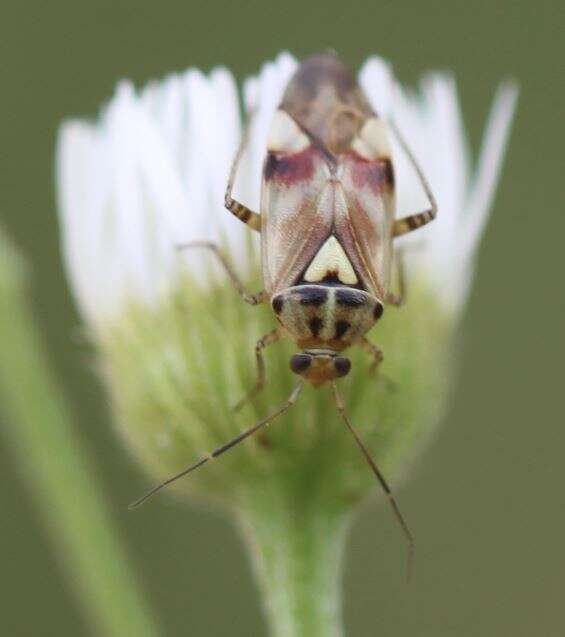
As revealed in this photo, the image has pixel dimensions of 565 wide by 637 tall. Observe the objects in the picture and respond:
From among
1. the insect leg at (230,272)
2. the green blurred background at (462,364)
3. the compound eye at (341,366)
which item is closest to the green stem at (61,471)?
the insect leg at (230,272)

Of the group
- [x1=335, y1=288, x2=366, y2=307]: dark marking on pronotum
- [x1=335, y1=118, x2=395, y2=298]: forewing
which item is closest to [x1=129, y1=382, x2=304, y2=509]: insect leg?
[x1=335, y1=288, x2=366, y2=307]: dark marking on pronotum

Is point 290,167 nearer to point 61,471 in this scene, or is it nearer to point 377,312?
point 377,312

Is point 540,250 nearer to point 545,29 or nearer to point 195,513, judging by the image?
point 545,29

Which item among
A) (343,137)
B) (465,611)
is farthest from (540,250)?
(343,137)

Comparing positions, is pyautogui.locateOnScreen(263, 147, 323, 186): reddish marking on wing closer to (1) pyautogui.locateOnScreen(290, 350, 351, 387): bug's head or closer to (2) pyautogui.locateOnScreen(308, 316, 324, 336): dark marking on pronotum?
(2) pyautogui.locateOnScreen(308, 316, 324, 336): dark marking on pronotum

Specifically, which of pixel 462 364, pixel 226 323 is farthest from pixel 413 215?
pixel 462 364
